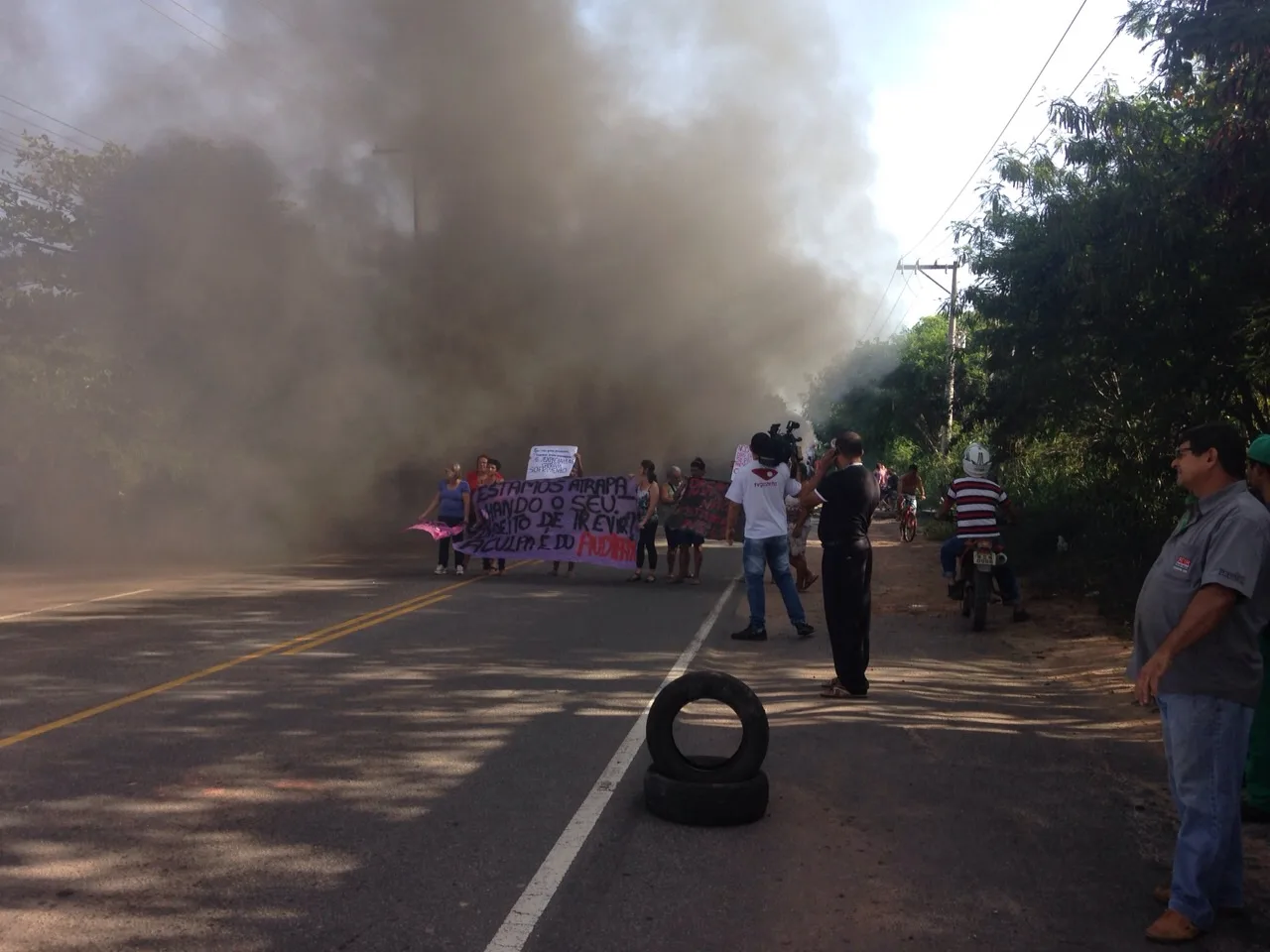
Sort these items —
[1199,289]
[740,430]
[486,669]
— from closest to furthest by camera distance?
[486,669], [1199,289], [740,430]

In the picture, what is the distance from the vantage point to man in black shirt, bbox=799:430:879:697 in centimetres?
716

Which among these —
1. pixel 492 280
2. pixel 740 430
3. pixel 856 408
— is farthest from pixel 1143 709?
pixel 856 408

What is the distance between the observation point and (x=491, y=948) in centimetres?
343

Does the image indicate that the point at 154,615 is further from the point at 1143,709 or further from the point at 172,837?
the point at 1143,709

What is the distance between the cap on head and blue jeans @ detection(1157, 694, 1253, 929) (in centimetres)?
104

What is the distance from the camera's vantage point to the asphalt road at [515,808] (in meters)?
3.67

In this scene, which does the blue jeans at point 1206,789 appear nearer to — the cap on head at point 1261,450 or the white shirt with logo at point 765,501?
the cap on head at point 1261,450

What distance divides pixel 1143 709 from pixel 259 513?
17048mm

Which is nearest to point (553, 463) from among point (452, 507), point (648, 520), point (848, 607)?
point (452, 507)

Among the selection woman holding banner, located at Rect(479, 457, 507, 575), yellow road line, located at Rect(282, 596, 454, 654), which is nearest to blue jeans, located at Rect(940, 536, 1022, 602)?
yellow road line, located at Rect(282, 596, 454, 654)

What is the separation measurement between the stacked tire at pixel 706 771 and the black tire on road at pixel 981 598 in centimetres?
595

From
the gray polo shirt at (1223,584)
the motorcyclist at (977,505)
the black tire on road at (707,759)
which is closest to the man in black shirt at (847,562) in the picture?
the black tire on road at (707,759)

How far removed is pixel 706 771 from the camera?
4805 mm

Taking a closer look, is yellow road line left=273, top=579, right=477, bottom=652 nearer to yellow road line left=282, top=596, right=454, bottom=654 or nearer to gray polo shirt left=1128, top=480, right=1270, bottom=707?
yellow road line left=282, top=596, right=454, bottom=654
